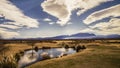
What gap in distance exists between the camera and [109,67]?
1833cm

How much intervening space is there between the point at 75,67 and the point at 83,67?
651mm

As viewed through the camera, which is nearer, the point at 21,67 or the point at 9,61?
the point at 9,61

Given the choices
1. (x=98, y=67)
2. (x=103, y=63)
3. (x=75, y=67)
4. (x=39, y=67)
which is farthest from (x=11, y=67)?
(x=103, y=63)

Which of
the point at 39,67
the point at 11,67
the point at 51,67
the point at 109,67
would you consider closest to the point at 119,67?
the point at 109,67

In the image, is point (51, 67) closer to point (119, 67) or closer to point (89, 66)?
point (89, 66)

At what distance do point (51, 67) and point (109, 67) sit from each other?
15.6ft

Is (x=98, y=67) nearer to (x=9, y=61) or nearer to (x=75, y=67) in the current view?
(x=75, y=67)

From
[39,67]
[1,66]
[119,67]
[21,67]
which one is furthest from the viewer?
[21,67]

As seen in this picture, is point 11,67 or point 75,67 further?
point 75,67

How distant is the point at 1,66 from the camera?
54.1 feet

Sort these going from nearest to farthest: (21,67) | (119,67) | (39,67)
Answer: (119,67)
(39,67)
(21,67)

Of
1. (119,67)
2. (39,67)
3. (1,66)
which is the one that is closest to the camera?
(1,66)

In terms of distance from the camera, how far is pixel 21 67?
72.7ft

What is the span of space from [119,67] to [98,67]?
1.64 meters
